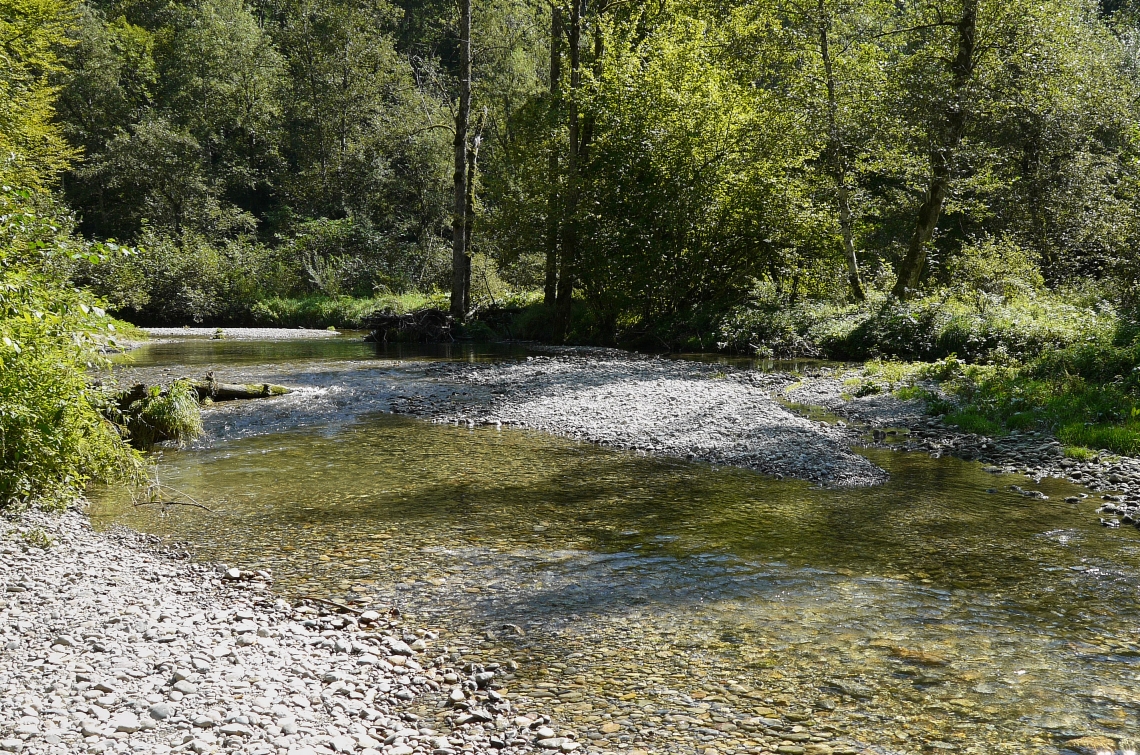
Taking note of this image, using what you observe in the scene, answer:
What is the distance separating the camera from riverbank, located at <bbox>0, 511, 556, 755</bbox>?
13.1ft

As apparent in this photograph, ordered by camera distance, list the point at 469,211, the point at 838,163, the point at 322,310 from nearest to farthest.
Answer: the point at 838,163 → the point at 469,211 → the point at 322,310

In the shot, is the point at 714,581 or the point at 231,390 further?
the point at 231,390

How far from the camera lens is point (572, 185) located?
→ 25.1 m

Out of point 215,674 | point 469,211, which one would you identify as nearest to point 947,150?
point 469,211

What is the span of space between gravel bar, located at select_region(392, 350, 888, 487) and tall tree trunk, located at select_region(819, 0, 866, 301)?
7.59 metres

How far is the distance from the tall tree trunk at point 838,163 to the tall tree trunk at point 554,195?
829 cm

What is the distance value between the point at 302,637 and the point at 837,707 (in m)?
3.44

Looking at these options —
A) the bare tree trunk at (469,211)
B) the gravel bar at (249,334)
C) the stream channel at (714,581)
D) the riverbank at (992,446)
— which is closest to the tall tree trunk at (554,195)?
the bare tree trunk at (469,211)

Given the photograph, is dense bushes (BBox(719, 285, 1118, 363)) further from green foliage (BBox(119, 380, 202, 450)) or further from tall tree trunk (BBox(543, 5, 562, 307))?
green foliage (BBox(119, 380, 202, 450))

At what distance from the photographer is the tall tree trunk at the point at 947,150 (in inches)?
823

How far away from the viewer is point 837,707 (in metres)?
4.58

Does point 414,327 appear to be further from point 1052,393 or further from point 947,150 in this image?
point 1052,393

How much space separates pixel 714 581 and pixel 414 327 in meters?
24.0

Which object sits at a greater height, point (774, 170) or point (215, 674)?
point (774, 170)
